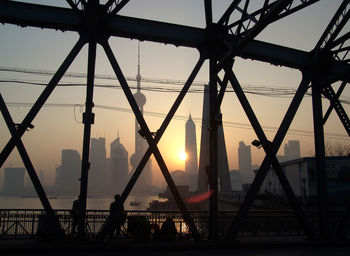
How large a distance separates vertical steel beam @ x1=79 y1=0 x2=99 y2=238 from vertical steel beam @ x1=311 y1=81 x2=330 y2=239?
9530 mm

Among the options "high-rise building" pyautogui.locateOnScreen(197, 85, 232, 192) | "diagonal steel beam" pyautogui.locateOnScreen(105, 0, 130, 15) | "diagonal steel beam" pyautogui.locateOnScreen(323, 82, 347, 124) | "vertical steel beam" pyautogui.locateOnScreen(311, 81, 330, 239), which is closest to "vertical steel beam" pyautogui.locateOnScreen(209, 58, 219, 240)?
"diagonal steel beam" pyautogui.locateOnScreen(105, 0, 130, 15)

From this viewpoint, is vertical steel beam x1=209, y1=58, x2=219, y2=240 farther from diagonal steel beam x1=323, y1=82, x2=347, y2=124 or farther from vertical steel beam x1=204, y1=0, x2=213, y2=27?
diagonal steel beam x1=323, y1=82, x2=347, y2=124

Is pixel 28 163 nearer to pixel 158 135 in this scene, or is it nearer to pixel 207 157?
pixel 158 135

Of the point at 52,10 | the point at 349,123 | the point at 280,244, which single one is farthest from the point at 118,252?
the point at 349,123

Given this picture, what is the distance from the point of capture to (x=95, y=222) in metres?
12.1

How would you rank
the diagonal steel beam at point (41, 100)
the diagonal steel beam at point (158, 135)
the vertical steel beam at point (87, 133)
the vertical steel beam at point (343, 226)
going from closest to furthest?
the diagonal steel beam at point (41, 100) → the vertical steel beam at point (87, 133) → the diagonal steel beam at point (158, 135) → the vertical steel beam at point (343, 226)

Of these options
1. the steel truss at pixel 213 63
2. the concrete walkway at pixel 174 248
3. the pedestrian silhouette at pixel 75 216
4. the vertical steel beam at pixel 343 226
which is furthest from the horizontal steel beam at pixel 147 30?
the concrete walkway at pixel 174 248

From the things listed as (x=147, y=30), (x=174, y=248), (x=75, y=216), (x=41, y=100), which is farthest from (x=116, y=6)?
(x=174, y=248)

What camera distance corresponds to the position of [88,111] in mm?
10641

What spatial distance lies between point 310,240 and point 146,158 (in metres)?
7.35

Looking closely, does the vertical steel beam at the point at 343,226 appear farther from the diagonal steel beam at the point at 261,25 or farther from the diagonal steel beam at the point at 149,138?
the diagonal steel beam at the point at 261,25

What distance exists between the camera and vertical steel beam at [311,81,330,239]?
12.6 metres

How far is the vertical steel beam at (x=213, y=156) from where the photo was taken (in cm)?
1130

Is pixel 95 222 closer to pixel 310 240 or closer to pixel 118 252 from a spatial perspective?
pixel 118 252
